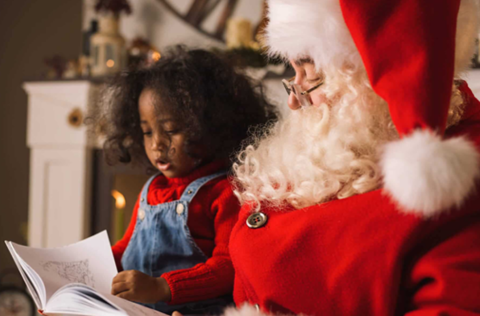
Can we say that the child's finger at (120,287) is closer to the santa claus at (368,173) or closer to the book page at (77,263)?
the book page at (77,263)

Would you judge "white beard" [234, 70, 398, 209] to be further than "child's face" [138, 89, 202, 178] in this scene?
No

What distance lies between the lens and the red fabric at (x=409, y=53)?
1.71 ft

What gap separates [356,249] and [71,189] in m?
1.54

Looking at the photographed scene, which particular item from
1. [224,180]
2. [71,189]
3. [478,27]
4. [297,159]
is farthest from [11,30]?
[478,27]

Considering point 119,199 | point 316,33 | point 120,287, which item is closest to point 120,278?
point 120,287

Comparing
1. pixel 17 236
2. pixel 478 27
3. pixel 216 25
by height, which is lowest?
pixel 17 236

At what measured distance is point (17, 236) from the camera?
89.8 inches

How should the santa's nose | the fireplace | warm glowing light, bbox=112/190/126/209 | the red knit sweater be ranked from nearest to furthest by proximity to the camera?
the santa's nose
the red knit sweater
warm glowing light, bbox=112/190/126/209
the fireplace

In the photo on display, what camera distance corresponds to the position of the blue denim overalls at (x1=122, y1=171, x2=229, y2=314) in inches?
36.0

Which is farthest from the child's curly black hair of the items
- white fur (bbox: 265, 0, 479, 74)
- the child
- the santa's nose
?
white fur (bbox: 265, 0, 479, 74)

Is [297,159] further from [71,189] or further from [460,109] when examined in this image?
[71,189]

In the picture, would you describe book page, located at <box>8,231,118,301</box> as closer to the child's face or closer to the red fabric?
the child's face

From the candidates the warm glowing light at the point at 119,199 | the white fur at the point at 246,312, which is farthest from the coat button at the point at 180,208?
the warm glowing light at the point at 119,199

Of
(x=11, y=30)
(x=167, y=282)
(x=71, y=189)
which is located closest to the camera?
(x=167, y=282)
